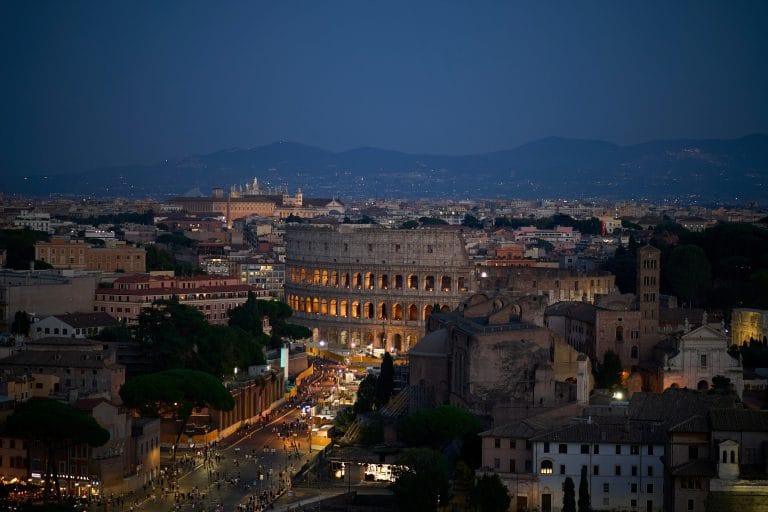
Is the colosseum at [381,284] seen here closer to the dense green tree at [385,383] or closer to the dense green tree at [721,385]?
the dense green tree at [385,383]

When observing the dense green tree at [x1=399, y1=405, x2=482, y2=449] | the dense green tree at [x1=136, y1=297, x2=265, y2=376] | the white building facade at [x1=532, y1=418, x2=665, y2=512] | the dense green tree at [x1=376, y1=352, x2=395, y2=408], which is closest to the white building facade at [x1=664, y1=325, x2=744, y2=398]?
the dense green tree at [x1=399, y1=405, x2=482, y2=449]

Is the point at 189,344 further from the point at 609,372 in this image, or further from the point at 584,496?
the point at 584,496

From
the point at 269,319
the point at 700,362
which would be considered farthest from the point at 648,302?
the point at 269,319

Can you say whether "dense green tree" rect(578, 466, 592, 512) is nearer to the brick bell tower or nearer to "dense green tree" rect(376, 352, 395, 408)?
"dense green tree" rect(376, 352, 395, 408)

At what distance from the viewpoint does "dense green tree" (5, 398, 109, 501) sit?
46031 mm

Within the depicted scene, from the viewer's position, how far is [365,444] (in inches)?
2026

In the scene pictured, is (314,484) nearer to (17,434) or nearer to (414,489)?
(414,489)

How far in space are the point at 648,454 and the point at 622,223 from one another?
13489 cm

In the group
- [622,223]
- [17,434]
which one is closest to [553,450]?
[17,434]

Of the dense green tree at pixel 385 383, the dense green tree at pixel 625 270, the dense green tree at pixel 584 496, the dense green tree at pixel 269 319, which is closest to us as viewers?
the dense green tree at pixel 584 496

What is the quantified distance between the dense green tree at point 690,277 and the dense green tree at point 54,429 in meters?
44.8

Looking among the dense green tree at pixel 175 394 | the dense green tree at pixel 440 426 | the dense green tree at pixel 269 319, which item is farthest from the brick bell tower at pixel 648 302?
the dense green tree at pixel 269 319

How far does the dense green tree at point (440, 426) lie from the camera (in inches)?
1889

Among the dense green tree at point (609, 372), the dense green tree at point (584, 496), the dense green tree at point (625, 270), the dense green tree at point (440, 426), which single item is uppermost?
the dense green tree at point (625, 270)
